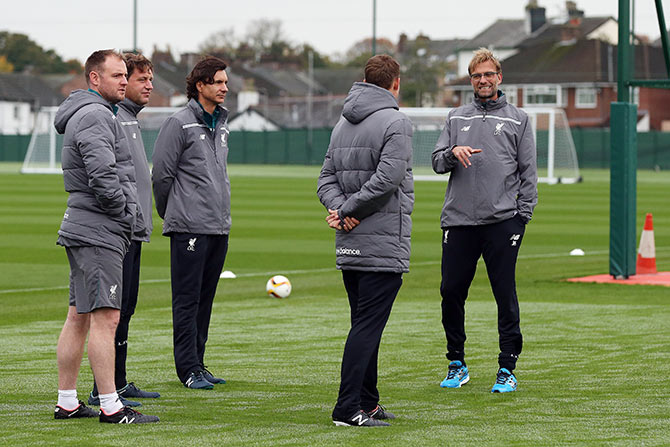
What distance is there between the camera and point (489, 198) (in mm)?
7789

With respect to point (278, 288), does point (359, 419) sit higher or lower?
lower

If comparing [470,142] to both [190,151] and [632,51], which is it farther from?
[632,51]

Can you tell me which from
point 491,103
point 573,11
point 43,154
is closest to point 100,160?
point 491,103

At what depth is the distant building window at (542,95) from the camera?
85875mm

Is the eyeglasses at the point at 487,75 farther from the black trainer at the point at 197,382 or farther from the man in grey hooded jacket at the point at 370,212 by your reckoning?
the black trainer at the point at 197,382

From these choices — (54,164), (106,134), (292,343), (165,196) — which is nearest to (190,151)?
(165,196)

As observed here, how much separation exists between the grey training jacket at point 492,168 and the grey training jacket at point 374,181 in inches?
44.0

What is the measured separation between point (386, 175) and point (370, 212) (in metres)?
0.24

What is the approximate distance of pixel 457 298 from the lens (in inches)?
316

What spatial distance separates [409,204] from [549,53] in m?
84.1

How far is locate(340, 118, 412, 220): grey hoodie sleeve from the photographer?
257 inches

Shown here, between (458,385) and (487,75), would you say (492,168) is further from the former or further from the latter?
(458,385)

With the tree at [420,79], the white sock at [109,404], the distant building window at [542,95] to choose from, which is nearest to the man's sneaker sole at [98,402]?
the white sock at [109,404]

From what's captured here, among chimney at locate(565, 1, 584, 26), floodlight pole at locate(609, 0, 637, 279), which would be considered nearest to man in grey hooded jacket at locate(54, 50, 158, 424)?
floodlight pole at locate(609, 0, 637, 279)
